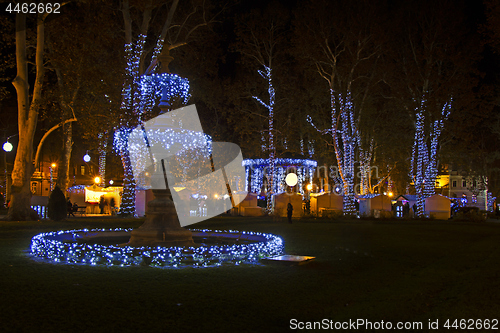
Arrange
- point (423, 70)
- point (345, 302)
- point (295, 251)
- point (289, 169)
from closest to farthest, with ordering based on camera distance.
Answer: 1. point (345, 302)
2. point (295, 251)
3. point (423, 70)
4. point (289, 169)

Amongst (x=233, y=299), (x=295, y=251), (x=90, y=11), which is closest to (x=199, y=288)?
(x=233, y=299)

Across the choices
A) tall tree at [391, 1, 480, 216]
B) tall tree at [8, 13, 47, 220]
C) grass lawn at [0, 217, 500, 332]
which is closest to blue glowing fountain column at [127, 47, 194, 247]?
grass lawn at [0, 217, 500, 332]

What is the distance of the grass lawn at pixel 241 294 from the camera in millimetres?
5404

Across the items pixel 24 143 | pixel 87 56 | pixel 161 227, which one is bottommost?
pixel 161 227

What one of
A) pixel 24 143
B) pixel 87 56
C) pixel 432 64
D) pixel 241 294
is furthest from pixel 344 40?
pixel 241 294

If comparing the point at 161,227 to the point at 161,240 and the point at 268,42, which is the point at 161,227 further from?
the point at 268,42

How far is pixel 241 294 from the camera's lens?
6.97 m

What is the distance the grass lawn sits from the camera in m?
5.40

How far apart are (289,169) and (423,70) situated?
1332cm

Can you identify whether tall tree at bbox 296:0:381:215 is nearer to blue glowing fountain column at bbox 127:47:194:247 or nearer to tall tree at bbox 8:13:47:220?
tall tree at bbox 8:13:47:220

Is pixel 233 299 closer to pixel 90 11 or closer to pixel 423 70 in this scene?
pixel 90 11

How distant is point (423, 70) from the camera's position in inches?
1374

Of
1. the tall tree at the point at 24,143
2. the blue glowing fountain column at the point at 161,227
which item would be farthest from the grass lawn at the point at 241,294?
the tall tree at the point at 24,143

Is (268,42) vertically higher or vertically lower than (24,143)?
higher
